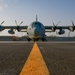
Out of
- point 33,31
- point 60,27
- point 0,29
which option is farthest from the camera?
point 60,27

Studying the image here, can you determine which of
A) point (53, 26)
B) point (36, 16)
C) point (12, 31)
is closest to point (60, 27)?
point (53, 26)

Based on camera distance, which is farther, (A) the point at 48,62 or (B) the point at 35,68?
(A) the point at 48,62

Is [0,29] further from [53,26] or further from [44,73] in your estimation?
[44,73]

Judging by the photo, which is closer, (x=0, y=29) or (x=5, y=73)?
(x=5, y=73)

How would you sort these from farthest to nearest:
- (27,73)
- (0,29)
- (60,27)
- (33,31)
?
(60,27), (0,29), (33,31), (27,73)

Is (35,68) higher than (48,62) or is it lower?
higher

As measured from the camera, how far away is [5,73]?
4402 mm

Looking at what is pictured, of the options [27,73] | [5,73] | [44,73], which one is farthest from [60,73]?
[5,73]

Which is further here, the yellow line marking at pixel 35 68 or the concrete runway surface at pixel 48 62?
the concrete runway surface at pixel 48 62

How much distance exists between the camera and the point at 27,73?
4246 millimetres

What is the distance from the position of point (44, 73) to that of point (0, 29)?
42.0 meters

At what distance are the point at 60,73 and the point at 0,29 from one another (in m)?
41.9

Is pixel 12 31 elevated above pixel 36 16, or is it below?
below

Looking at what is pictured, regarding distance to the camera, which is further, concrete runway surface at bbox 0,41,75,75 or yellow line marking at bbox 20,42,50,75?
concrete runway surface at bbox 0,41,75,75
